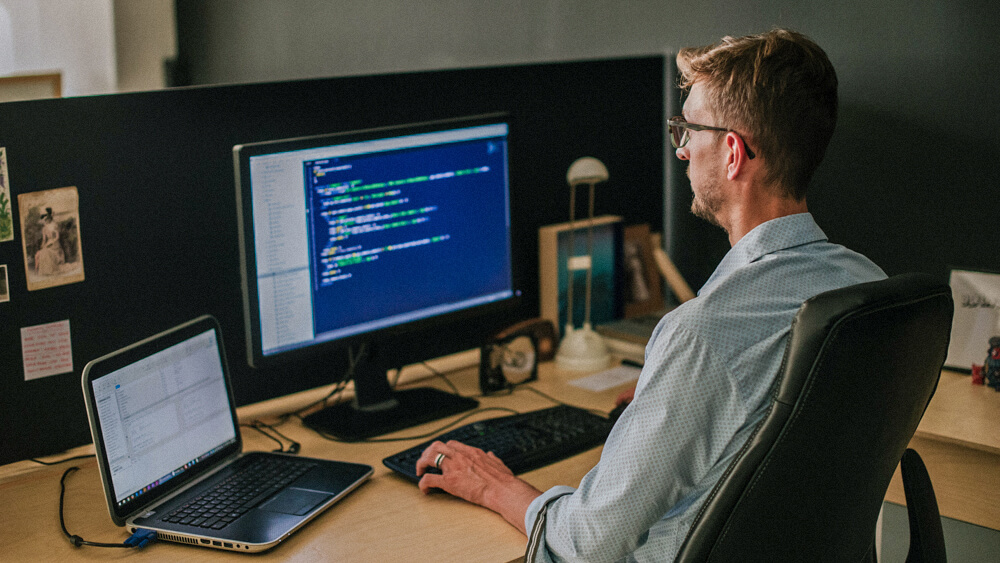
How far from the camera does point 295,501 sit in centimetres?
127

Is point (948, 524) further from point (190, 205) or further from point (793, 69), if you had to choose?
point (190, 205)

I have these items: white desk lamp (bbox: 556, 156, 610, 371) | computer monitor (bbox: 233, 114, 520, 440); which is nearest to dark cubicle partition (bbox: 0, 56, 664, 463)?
computer monitor (bbox: 233, 114, 520, 440)

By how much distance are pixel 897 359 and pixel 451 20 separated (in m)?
2.17

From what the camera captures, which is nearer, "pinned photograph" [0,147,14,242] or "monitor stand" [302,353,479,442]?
"pinned photograph" [0,147,14,242]

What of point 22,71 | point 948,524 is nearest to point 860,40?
point 948,524

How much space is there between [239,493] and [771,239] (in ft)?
2.68

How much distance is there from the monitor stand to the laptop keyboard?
19cm

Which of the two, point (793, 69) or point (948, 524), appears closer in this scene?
point (793, 69)

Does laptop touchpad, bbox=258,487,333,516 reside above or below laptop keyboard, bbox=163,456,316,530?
below

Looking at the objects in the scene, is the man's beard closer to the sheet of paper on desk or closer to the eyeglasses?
the eyeglasses

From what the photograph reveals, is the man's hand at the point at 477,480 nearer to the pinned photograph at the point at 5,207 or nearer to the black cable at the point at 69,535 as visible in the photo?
the black cable at the point at 69,535

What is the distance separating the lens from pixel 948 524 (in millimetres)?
1611

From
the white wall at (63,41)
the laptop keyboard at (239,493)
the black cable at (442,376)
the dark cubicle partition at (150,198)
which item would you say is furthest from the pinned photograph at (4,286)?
the white wall at (63,41)

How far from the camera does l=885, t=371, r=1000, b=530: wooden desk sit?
1.40 meters
